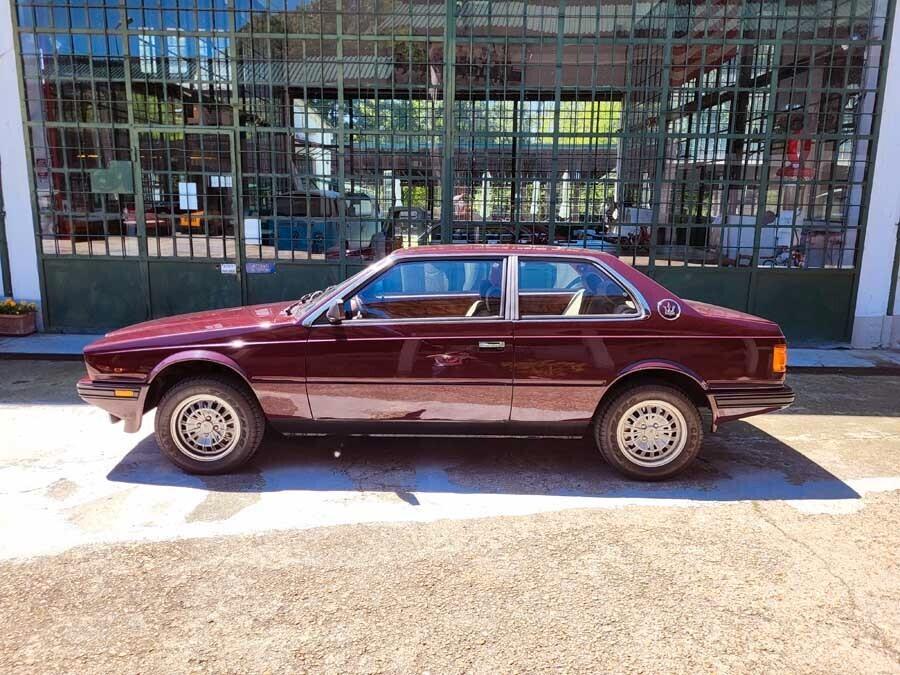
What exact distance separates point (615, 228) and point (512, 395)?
549 cm

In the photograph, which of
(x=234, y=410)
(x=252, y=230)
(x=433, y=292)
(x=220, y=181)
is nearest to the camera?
(x=234, y=410)

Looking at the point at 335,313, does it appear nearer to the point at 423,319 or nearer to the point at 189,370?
the point at 423,319

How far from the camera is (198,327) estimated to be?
4.67m

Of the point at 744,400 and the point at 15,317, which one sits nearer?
the point at 744,400


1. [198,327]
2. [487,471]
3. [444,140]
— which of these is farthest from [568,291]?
[444,140]

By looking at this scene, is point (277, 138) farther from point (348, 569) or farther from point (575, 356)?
point (348, 569)

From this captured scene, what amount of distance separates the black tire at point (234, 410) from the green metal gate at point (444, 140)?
4998 mm

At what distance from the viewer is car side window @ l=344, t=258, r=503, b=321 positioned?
4543mm

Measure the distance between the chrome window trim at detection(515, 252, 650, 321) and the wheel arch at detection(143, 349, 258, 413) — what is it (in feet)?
6.50

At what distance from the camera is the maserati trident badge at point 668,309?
4512 millimetres

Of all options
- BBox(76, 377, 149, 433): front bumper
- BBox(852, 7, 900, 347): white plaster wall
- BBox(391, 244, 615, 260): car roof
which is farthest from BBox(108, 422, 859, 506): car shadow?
BBox(852, 7, 900, 347): white plaster wall

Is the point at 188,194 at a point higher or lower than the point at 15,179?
lower

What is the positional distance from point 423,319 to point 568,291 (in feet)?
3.48

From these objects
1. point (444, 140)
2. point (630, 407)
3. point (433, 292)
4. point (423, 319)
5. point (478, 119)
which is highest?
point (478, 119)
